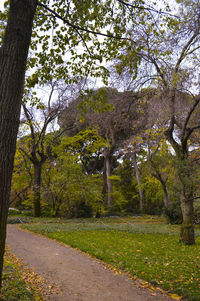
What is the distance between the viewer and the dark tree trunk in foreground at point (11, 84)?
2.94 m

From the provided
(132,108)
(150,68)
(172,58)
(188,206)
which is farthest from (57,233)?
(172,58)

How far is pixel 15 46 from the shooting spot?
121 inches

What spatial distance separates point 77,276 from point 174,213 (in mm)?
13000

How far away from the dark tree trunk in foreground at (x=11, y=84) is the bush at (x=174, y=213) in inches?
618

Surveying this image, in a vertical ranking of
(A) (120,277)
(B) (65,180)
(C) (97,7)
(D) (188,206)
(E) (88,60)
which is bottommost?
(A) (120,277)

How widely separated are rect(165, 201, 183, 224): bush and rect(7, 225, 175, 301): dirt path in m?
10.7

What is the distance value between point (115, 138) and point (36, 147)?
898 centimetres

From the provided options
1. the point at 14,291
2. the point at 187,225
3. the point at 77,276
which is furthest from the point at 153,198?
the point at 14,291

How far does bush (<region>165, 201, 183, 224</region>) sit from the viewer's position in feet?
55.6

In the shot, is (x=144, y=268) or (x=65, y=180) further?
(x=65, y=180)

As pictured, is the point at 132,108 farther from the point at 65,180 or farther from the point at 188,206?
the point at 65,180

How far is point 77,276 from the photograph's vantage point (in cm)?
551

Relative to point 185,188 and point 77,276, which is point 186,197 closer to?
point 185,188

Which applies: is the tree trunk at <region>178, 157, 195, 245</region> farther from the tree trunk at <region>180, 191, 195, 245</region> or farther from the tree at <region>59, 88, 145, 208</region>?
the tree at <region>59, 88, 145, 208</region>
